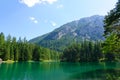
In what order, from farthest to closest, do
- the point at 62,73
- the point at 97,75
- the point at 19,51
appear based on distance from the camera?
the point at 19,51, the point at 62,73, the point at 97,75

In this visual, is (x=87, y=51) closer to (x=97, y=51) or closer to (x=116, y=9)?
(x=97, y=51)

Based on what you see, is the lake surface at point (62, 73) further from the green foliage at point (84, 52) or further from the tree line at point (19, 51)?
the green foliage at point (84, 52)

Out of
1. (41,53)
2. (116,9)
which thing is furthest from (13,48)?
(116,9)

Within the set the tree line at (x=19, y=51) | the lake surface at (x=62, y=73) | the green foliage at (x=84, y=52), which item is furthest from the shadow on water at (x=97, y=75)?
the green foliage at (x=84, y=52)

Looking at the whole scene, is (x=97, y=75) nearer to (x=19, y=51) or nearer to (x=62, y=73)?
(x=62, y=73)

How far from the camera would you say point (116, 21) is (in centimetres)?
3819

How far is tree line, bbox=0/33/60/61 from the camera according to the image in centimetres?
13218

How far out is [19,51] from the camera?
5974 inches

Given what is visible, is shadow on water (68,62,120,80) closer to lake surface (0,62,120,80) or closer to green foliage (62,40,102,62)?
lake surface (0,62,120,80)

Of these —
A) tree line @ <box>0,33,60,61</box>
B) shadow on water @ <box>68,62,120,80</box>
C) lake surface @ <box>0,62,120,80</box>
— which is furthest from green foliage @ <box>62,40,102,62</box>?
shadow on water @ <box>68,62,120,80</box>

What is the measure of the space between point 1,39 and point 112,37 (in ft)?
372

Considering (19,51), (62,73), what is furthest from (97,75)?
(19,51)

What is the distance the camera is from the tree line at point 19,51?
13218 cm

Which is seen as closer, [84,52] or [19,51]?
[19,51]
